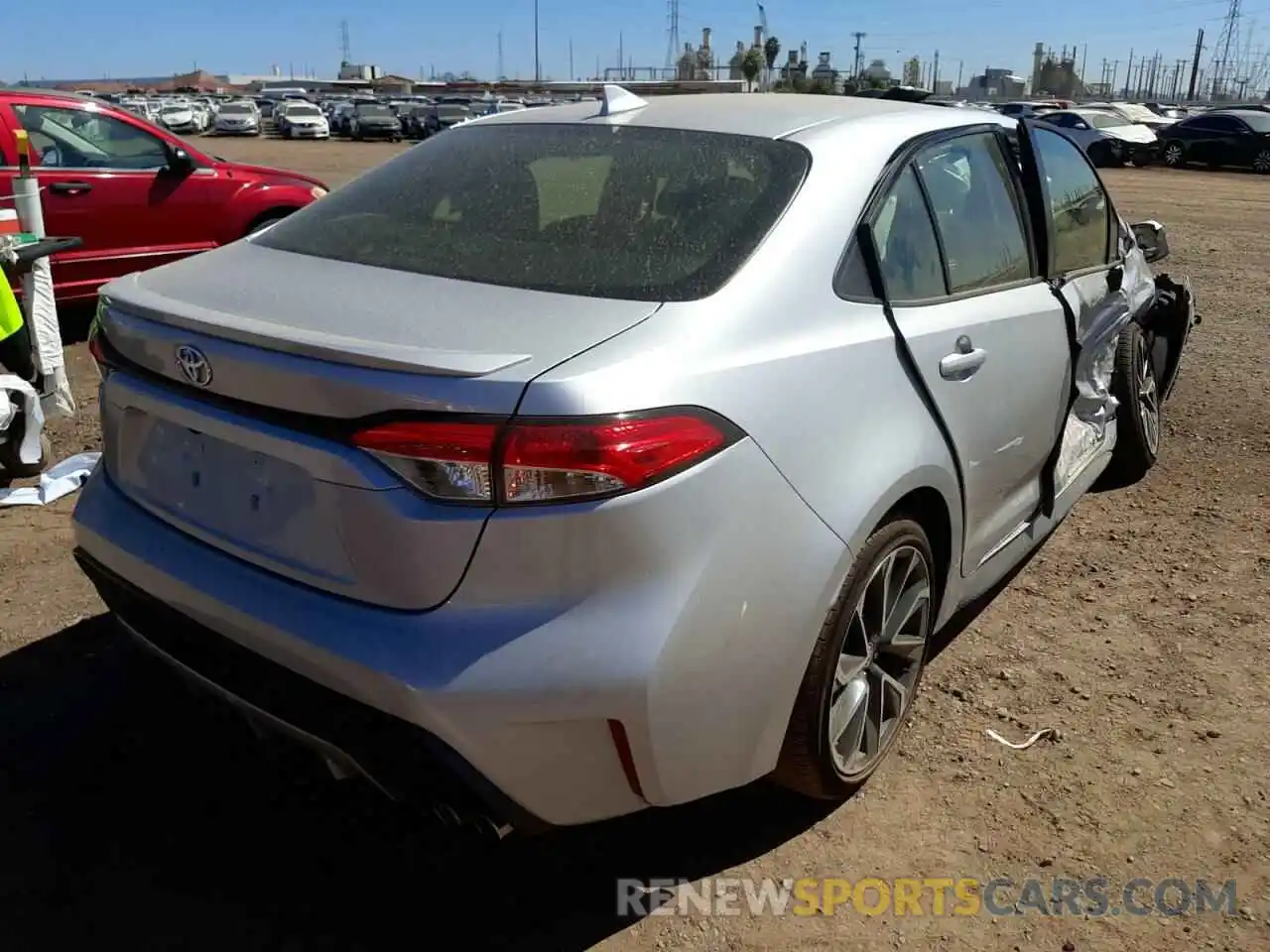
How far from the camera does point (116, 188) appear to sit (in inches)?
301

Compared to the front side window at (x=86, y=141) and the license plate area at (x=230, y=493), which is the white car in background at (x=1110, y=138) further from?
the license plate area at (x=230, y=493)

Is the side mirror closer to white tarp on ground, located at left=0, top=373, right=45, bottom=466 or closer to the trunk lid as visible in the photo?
the trunk lid

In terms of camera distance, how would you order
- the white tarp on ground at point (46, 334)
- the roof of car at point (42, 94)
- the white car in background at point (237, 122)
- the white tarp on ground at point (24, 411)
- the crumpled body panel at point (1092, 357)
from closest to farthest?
1. the crumpled body panel at point (1092, 357)
2. the white tarp on ground at point (24, 411)
3. the white tarp on ground at point (46, 334)
4. the roof of car at point (42, 94)
5. the white car in background at point (237, 122)

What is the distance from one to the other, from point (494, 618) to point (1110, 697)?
7.25ft

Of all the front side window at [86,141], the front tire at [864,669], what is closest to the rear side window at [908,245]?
the front tire at [864,669]

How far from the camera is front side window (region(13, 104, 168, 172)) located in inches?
292

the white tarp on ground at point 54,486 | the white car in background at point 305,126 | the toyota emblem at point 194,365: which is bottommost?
the white car in background at point 305,126

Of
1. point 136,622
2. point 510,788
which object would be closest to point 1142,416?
point 510,788

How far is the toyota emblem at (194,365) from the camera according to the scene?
7.41 feet

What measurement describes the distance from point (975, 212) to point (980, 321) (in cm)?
47

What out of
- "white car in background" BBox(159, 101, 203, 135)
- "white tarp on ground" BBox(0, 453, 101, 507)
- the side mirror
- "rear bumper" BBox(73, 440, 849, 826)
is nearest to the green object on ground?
"white tarp on ground" BBox(0, 453, 101, 507)

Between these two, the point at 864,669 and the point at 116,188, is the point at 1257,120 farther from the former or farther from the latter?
the point at 864,669

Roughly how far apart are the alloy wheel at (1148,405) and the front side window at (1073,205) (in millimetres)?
772

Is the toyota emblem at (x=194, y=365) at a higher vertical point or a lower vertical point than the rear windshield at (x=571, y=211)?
lower
